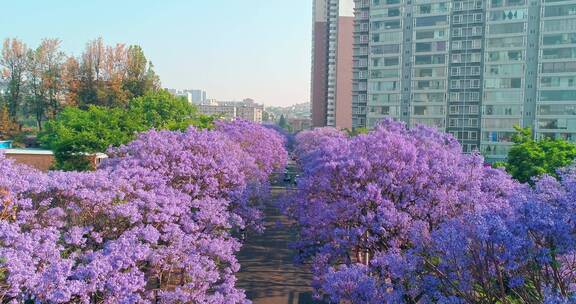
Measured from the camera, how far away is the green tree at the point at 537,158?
95.2 feet

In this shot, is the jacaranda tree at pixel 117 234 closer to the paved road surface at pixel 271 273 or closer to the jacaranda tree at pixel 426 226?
the jacaranda tree at pixel 426 226

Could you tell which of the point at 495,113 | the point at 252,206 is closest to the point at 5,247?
the point at 252,206

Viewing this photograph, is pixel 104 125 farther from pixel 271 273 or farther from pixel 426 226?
pixel 426 226

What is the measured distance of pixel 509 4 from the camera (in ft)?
178

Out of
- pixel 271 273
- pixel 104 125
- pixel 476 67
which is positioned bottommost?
pixel 271 273

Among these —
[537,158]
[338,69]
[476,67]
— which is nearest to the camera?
[537,158]

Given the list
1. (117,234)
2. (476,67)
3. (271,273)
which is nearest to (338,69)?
(476,67)

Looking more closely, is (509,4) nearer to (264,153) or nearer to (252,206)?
(264,153)

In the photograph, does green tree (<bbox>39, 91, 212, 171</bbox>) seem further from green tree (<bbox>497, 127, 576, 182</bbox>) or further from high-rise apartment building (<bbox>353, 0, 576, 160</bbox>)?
high-rise apartment building (<bbox>353, 0, 576, 160</bbox>)

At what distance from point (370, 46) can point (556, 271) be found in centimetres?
5848

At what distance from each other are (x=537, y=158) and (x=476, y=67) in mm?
30578

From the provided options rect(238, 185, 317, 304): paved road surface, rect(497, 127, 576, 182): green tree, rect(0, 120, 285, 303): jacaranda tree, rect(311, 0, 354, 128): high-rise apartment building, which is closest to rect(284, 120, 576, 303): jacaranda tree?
rect(238, 185, 317, 304): paved road surface

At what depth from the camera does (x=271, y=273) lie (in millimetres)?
23359

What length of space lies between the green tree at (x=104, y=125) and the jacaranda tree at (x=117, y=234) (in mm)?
13086
